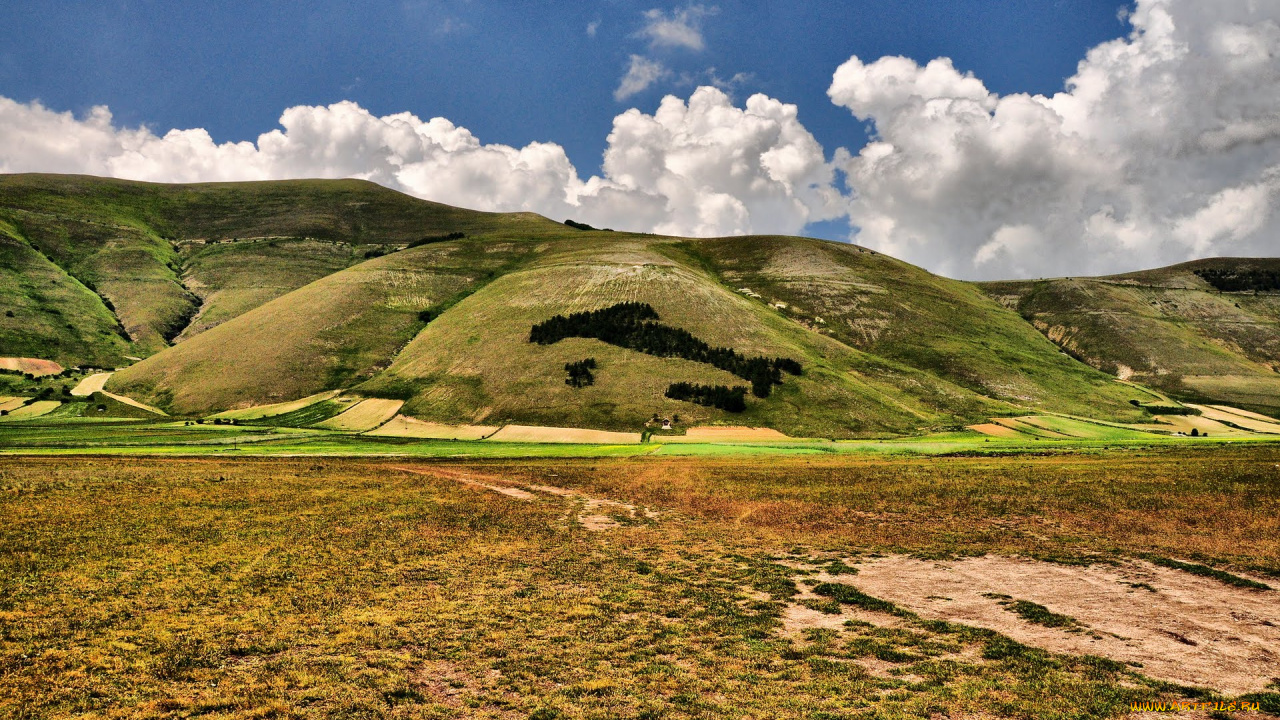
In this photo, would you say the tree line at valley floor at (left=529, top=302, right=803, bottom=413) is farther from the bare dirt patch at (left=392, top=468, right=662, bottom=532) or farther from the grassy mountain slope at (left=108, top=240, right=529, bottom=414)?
the bare dirt patch at (left=392, top=468, right=662, bottom=532)

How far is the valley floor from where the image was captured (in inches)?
508

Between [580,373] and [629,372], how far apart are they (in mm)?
10423

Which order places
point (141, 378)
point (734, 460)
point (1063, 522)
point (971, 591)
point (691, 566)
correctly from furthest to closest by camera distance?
point (141, 378) < point (734, 460) < point (1063, 522) < point (691, 566) < point (971, 591)

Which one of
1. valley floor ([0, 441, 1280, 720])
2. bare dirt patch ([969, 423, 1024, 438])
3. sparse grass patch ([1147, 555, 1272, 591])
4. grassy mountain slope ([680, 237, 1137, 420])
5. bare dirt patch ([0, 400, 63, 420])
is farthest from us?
grassy mountain slope ([680, 237, 1137, 420])

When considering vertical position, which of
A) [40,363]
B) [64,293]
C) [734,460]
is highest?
[64,293]

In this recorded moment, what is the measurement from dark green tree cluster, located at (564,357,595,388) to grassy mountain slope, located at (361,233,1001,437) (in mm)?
1774

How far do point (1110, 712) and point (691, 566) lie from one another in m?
15.6

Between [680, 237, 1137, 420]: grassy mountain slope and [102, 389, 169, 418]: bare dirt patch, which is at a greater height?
[680, 237, 1137, 420]: grassy mountain slope

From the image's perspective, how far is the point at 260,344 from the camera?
151 m

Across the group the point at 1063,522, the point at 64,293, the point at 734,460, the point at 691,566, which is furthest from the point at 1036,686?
the point at 64,293

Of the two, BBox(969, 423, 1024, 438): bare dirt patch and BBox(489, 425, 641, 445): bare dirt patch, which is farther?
BBox(969, 423, 1024, 438): bare dirt patch

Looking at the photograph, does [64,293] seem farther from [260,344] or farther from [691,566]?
[691,566]

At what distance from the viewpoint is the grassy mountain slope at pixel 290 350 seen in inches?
5349

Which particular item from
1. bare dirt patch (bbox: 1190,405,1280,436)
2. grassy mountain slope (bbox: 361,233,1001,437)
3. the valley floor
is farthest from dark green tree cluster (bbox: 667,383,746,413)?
bare dirt patch (bbox: 1190,405,1280,436)
